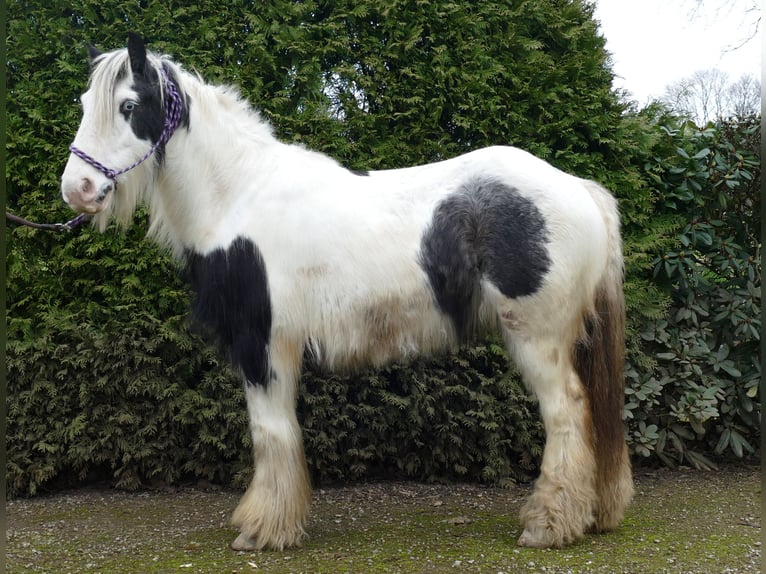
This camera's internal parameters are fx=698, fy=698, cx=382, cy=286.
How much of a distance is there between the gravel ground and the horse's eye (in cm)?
225

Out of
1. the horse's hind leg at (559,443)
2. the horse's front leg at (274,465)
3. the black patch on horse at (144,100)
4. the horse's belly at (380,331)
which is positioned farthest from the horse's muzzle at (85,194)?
the horse's hind leg at (559,443)

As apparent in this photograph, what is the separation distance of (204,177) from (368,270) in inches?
40.9

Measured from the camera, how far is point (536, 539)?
11.4ft

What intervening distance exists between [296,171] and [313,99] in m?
1.46

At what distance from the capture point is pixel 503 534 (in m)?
3.84

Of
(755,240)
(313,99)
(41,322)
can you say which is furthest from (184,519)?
(755,240)

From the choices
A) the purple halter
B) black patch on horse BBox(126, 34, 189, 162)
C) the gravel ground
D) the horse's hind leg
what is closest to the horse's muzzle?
the purple halter

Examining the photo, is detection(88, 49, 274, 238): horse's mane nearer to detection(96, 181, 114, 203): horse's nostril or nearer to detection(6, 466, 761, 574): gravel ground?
detection(96, 181, 114, 203): horse's nostril

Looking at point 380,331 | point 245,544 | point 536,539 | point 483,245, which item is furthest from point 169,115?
point 536,539

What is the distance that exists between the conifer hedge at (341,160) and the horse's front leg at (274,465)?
1276 mm

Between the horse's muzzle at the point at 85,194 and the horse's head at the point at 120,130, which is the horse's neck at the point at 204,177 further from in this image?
the horse's muzzle at the point at 85,194

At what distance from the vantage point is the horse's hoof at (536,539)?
11.3 ft

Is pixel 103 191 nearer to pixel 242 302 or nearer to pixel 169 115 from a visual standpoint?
pixel 169 115

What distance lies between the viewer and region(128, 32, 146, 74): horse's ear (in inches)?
133
